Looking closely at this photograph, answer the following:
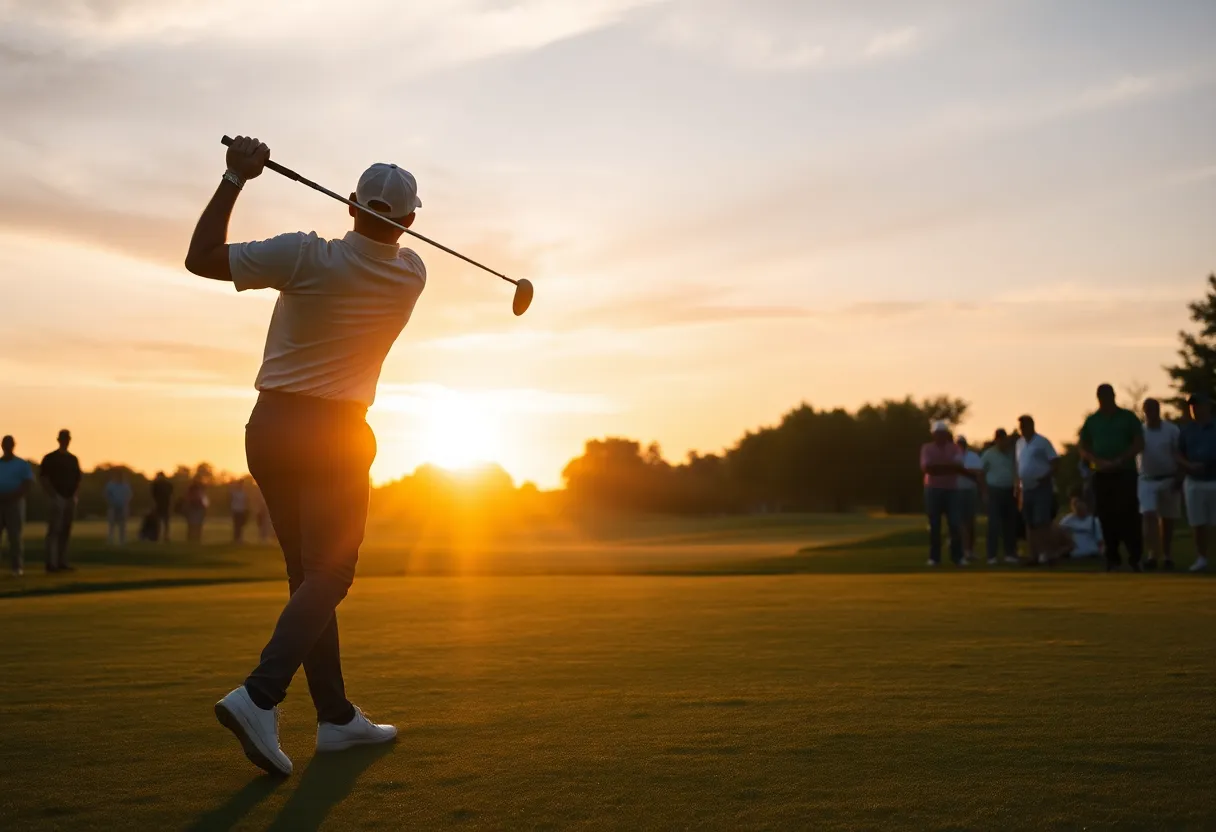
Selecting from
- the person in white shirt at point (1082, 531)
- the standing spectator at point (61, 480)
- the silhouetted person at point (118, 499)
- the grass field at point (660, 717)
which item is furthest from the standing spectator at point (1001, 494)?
Answer: the silhouetted person at point (118, 499)

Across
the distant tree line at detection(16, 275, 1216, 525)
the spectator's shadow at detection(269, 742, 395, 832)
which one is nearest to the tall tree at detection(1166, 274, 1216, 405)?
the distant tree line at detection(16, 275, 1216, 525)

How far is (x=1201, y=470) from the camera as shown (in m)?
16.3

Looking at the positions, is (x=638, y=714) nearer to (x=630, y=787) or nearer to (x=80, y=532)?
(x=630, y=787)

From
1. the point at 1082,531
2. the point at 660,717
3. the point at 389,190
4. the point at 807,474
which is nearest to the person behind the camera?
the point at 389,190

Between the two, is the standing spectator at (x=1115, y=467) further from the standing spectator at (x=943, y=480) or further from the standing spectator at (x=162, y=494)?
the standing spectator at (x=162, y=494)

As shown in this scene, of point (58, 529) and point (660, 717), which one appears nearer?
point (660, 717)

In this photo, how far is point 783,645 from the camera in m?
→ 8.37

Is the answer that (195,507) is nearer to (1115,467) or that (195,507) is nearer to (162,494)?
Answer: (162,494)

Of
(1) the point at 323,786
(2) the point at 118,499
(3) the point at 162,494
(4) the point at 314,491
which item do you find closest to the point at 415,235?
(4) the point at 314,491

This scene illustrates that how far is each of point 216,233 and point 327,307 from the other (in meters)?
0.50

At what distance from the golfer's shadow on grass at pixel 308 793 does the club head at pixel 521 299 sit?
2210 millimetres

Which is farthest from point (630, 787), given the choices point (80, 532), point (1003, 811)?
point (80, 532)

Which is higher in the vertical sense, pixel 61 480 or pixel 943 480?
pixel 61 480

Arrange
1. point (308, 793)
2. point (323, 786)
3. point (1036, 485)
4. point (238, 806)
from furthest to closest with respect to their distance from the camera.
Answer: point (1036, 485) → point (323, 786) → point (308, 793) → point (238, 806)
